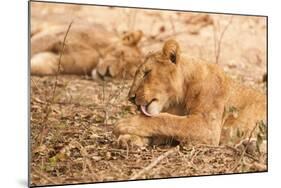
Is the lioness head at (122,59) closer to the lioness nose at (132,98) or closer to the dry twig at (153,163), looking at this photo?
the lioness nose at (132,98)

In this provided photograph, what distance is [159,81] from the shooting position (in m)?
3.69

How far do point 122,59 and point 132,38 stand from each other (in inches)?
6.2

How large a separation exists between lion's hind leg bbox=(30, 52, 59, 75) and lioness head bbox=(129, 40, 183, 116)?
1.85 feet

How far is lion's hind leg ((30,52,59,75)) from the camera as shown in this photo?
3.40 meters

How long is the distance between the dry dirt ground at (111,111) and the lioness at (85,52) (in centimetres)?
5

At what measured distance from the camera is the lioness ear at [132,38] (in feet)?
11.9

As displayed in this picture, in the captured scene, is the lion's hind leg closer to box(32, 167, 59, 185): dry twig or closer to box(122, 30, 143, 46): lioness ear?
box(122, 30, 143, 46): lioness ear

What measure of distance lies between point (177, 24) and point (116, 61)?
0.52m

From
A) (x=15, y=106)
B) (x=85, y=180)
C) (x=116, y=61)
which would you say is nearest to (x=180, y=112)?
(x=116, y=61)

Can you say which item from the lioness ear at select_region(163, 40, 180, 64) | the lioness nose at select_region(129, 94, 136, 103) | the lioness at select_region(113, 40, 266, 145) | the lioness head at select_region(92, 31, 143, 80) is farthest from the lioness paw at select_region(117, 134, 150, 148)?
the lioness ear at select_region(163, 40, 180, 64)

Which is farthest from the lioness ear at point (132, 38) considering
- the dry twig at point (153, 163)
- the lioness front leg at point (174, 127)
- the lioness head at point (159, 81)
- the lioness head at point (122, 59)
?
the dry twig at point (153, 163)

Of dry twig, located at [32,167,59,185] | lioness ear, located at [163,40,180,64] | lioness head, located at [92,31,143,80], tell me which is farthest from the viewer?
lioness ear, located at [163,40,180,64]

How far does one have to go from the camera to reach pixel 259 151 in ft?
13.2

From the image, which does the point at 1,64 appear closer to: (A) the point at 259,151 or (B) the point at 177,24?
(B) the point at 177,24
